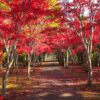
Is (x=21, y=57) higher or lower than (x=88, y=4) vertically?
lower

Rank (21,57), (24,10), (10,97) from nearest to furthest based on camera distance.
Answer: (24,10) → (10,97) → (21,57)

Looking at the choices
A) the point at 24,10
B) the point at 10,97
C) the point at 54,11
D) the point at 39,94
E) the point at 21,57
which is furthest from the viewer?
the point at 21,57

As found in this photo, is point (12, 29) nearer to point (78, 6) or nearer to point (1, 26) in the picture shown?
point (1, 26)

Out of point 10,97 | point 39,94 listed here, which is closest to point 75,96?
point 39,94

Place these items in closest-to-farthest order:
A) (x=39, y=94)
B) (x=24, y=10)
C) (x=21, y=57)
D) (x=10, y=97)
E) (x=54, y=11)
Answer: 1. (x=24, y=10)
2. (x=10, y=97)
3. (x=39, y=94)
4. (x=54, y=11)
5. (x=21, y=57)

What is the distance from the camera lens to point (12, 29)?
55.6 ft

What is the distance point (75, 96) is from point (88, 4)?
7271 millimetres

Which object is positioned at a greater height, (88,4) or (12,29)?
(88,4)

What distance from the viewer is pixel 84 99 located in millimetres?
15641

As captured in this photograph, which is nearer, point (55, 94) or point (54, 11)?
point (55, 94)

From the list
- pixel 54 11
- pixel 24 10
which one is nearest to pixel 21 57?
pixel 54 11

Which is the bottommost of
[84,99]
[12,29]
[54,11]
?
[84,99]

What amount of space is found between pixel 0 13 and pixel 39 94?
5895mm

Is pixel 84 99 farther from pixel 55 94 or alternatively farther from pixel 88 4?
pixel 88 4
